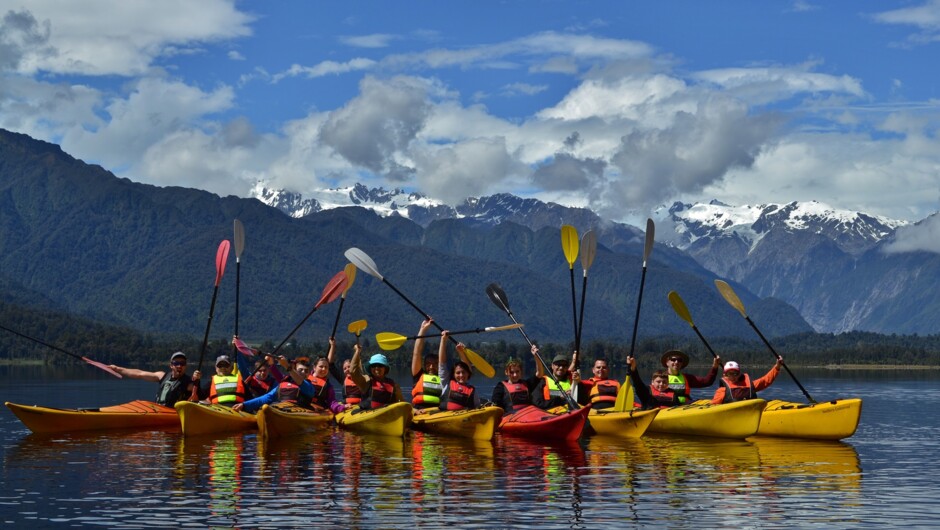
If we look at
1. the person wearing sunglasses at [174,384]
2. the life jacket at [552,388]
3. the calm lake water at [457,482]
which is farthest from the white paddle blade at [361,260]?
the life jacket at [552,388]

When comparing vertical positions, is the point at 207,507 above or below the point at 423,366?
below

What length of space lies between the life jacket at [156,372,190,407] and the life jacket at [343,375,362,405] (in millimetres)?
4257

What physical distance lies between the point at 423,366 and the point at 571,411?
5045 millimetres

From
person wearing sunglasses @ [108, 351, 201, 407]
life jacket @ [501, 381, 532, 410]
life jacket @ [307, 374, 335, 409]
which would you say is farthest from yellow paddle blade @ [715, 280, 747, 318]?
person wearing sunglasses @ [108, 351, 201, 407]

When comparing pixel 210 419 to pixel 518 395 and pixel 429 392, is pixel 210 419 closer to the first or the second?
pixel 429 392

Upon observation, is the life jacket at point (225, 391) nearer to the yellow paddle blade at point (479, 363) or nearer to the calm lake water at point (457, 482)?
the calm lake water at point (457, 482)

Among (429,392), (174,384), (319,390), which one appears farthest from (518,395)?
(174,384)

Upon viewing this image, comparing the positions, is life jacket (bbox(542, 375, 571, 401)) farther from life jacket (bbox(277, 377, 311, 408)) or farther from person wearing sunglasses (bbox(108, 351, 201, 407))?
person wearing sunglasses (bbox(108, 351, 201, 407))

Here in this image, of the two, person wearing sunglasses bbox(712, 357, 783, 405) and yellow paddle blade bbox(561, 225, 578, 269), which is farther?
yellow paddle blade bbox(561, 225, 578, 269)

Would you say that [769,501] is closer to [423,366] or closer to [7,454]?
[423,366]

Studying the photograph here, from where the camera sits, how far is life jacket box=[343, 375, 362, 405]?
35094 millimetres

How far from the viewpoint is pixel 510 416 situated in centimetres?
3169

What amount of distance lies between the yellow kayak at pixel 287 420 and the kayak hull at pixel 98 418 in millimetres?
3639

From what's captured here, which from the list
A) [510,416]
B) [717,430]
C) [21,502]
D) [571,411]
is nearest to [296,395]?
[510,416]
